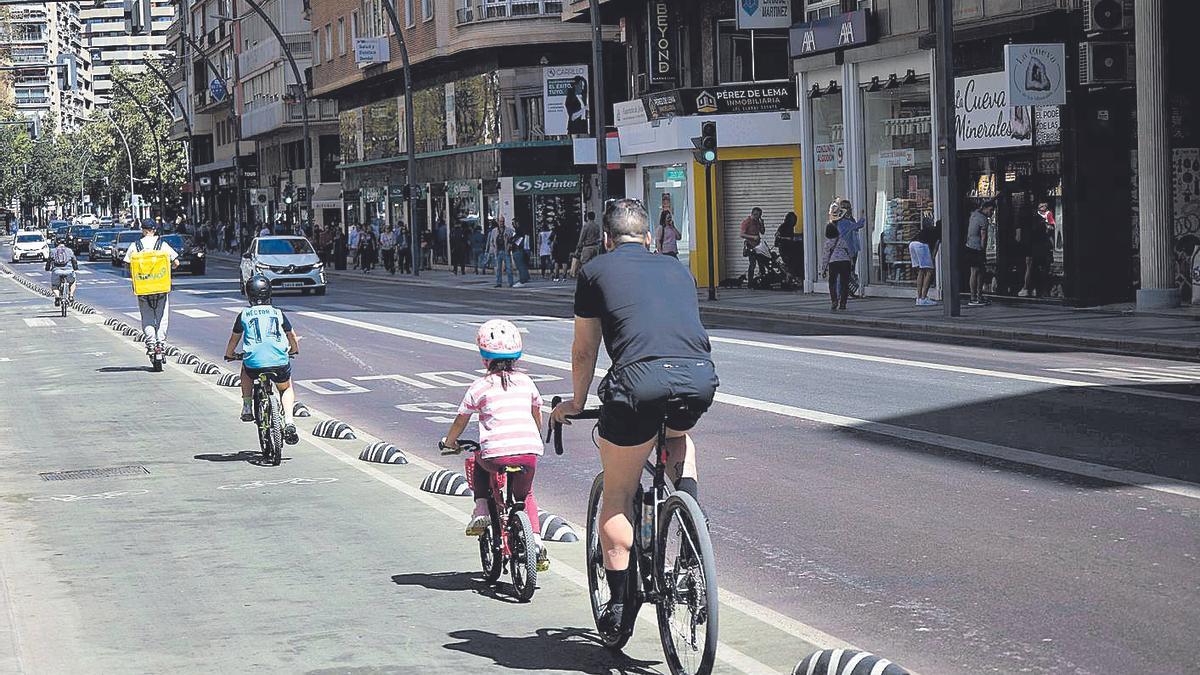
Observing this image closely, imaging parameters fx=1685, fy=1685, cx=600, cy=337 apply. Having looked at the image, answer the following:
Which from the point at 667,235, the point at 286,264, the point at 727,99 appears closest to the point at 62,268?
the point at 286,264

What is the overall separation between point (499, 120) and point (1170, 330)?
1403 inches

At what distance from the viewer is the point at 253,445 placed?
45.1ft

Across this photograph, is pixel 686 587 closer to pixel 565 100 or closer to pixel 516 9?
pixel 565 100

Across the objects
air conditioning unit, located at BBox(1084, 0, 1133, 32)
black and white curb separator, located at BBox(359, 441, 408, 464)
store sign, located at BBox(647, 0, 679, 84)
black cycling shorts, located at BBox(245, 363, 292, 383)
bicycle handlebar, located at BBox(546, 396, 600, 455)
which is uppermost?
store sign, located at BBox(647, 0, 679, 84)

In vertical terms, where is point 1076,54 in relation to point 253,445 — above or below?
above

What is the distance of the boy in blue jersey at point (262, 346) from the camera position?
13148 millimetres

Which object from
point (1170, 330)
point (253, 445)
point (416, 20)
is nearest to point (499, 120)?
point (416, 20)

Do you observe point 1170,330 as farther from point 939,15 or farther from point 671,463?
point 671,463

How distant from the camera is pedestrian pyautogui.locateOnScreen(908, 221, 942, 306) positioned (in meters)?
28.5

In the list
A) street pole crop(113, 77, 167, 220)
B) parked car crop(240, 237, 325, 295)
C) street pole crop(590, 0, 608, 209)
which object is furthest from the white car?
street pole crop(590, 0, 608, 209)

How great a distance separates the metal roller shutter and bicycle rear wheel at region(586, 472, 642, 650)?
105ft

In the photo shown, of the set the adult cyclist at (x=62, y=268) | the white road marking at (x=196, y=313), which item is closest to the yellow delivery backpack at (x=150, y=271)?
the white road marking at (x=196, y=313)

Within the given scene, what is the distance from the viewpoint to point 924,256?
28484 mm

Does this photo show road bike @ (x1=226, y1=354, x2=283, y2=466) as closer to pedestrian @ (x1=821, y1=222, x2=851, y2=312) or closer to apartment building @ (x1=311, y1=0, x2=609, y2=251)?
pedestrian @ (x1=821, y1=222, x2=851, y2=312)
